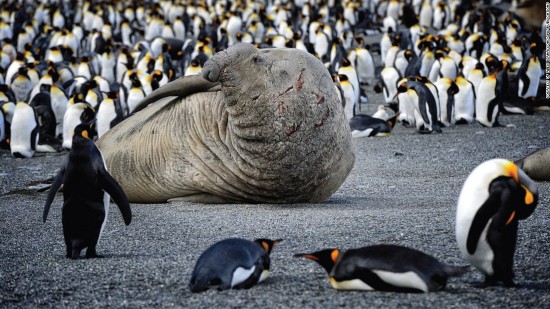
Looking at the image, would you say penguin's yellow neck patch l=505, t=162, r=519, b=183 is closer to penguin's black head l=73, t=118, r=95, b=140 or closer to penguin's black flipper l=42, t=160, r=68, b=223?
penguin's black head l=73, t=118, r=95, b=140

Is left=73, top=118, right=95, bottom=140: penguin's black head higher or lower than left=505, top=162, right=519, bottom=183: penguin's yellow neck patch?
higher

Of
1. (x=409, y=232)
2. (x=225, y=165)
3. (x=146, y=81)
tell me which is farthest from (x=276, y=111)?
(x=146, y=81)

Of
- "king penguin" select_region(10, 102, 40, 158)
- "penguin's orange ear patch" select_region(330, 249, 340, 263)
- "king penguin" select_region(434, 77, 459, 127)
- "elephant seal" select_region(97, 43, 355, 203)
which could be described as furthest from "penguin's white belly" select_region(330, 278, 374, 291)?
"king penguin" select_region(434, 77, 459, 127)

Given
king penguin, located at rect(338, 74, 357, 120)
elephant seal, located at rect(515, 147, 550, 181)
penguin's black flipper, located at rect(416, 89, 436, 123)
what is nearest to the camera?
elephant seal, located at rect(515, 147, 550, 181)

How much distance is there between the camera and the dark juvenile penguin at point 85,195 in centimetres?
593

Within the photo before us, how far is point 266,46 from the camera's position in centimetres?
2028

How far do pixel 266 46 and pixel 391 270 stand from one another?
1599 centimetres

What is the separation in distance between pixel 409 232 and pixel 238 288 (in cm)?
178

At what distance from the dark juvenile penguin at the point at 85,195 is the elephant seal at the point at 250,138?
193 cm

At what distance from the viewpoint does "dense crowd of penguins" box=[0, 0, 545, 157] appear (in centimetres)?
1402

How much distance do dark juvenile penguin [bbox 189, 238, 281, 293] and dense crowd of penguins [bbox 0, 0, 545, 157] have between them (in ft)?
7.60

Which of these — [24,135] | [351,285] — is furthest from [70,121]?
[351,285]

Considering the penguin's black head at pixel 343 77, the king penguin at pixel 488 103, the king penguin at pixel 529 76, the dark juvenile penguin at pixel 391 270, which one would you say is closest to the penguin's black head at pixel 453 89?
the king penguin at pixel 488 103

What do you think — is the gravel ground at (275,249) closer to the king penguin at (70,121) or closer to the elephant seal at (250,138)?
the elephant seal at (250,138)
